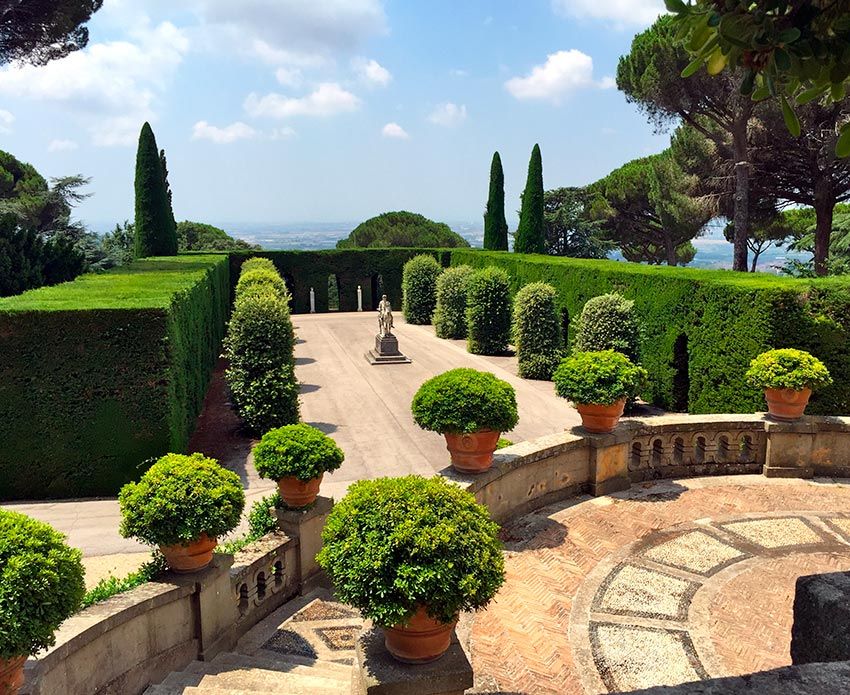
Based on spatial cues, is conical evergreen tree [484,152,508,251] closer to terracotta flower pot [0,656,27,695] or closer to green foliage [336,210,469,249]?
green foliage [336,210,469,249]

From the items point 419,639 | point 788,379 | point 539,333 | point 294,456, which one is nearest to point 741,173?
point 539,333

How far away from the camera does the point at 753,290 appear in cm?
1455

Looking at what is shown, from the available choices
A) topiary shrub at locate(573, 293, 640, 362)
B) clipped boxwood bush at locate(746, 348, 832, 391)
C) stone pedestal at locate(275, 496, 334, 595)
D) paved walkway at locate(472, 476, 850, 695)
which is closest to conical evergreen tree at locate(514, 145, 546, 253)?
topiary shrub at locate(573, 293, 640, 362)

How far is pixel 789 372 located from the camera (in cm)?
1039

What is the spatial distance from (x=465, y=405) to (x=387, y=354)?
1750cm

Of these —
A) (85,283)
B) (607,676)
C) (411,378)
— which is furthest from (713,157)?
(607,676)

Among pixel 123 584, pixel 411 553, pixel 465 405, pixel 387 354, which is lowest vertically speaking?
pixel 387 354

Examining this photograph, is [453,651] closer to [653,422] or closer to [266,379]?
[653,422]

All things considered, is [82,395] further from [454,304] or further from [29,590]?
[454,304]

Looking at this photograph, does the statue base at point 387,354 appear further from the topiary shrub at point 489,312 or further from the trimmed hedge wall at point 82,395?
the trimmed hedge wall at point 82,395

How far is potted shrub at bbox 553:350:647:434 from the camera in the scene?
9664mm

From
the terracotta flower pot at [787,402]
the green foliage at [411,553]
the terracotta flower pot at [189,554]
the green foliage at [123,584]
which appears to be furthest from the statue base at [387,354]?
the green foliage at [411,553]

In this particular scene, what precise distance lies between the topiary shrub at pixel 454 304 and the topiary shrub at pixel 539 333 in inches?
309

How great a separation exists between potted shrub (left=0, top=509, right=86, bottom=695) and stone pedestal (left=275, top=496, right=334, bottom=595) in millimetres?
3058
